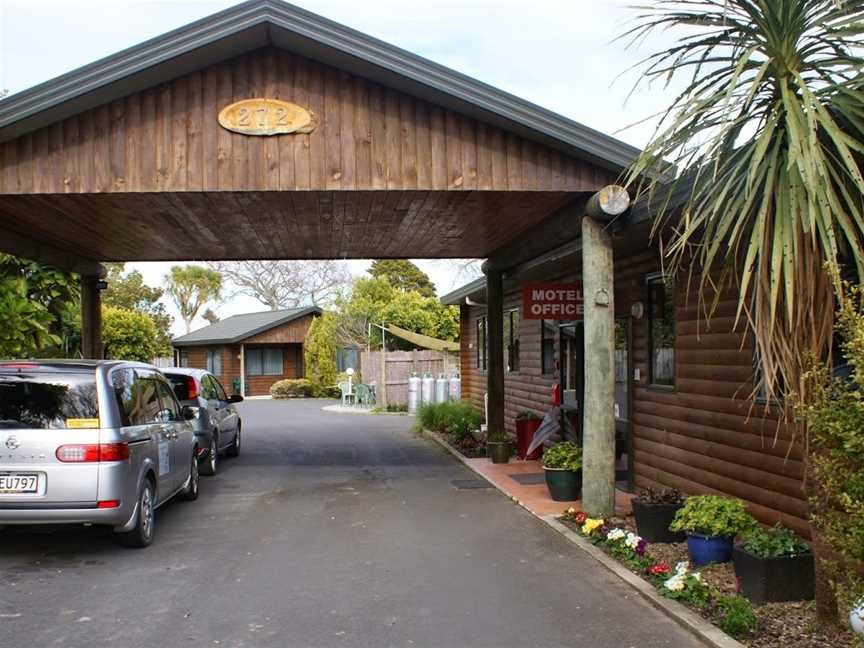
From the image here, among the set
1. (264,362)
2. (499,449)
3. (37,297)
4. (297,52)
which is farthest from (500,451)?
(264,362)

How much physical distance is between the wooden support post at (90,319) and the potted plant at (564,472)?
8.23m

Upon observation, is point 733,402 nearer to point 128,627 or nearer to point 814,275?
point 814,275

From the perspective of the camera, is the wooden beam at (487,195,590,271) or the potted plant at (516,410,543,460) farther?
the potted plant at (516,410,543,460)

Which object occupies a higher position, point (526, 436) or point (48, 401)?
point (48, 401)

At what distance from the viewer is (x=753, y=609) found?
5.36 m

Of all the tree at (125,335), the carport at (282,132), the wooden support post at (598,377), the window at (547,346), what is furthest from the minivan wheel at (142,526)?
the tree at (125,335)

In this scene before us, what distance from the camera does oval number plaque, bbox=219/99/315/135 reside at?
8.29 metres

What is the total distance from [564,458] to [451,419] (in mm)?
8651

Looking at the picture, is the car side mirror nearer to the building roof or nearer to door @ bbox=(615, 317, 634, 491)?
door @ bbox=(615, 317, 634, 491)

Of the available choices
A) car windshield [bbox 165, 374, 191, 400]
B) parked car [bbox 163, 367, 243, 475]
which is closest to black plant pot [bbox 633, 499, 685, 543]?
parked car [bbox 163, 367, 243, 475]

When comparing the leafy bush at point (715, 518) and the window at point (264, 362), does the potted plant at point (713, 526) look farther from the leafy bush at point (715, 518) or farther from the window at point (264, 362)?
the window at point (264, 362)

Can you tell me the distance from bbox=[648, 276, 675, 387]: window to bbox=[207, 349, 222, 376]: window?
36.6 metres

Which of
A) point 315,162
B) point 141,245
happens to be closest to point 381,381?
point 141,245

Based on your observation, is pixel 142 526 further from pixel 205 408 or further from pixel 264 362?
pixel 264 362
